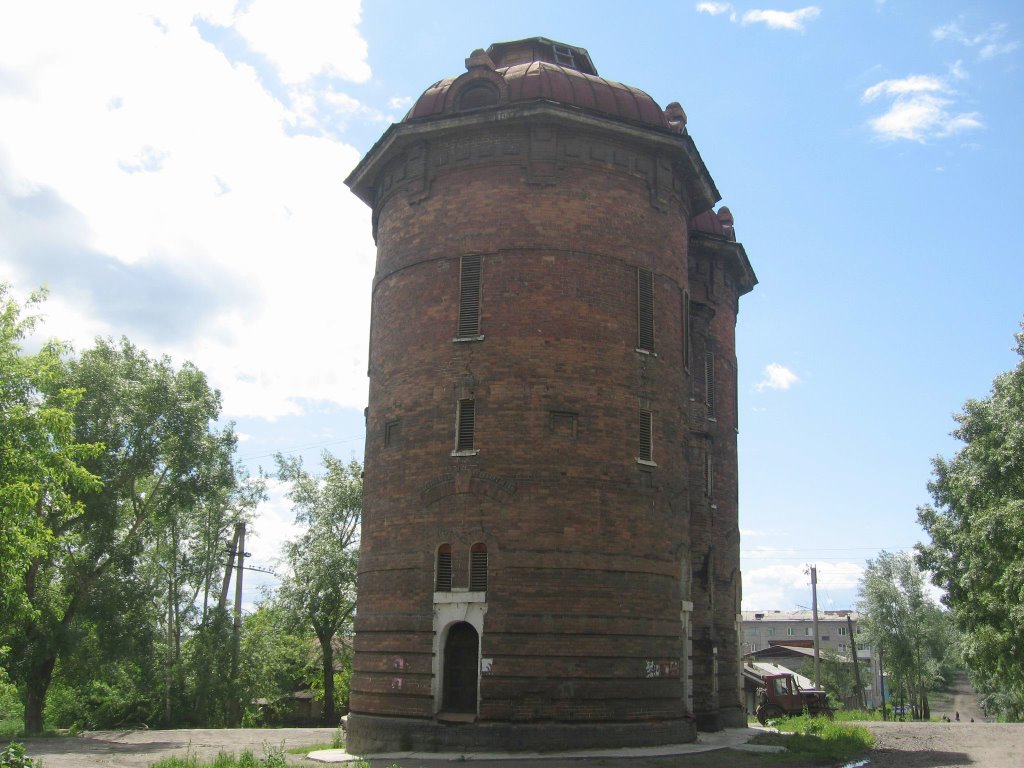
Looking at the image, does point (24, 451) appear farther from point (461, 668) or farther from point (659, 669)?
point (659, 669)

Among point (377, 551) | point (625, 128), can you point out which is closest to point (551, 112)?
point (625, 128)

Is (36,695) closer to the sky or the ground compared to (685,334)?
closer to the ground

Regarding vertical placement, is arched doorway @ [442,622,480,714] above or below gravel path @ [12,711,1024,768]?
above

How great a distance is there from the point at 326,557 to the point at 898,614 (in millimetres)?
37102

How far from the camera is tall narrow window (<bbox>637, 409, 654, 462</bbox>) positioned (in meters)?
21.2

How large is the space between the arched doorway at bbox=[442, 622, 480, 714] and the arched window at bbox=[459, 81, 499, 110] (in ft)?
39.2

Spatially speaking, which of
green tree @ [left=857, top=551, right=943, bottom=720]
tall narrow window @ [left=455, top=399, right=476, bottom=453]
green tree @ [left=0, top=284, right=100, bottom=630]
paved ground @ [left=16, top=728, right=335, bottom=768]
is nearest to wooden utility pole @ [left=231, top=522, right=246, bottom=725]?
paved ground @ [left=16, top=728, right=335, bottom=768]

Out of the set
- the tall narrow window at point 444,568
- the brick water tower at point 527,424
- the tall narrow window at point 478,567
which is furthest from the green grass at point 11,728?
the tall narrow window at point 478,567

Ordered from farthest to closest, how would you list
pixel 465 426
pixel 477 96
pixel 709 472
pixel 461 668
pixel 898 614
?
pixel 898 614, pixel 709 472, pixel 477 96, pixel 465 426, pixel 461 668

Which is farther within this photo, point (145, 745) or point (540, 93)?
point (145, 745)

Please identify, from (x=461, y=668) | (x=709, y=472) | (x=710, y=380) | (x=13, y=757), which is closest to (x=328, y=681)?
(x=709, y=472)

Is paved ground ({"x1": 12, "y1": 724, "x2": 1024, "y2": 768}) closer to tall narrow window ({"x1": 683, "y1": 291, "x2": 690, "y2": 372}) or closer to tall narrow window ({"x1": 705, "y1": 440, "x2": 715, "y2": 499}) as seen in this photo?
tall narrow window ({"x1": 705, "y1": 440, "x2": 715, "y2": 499})

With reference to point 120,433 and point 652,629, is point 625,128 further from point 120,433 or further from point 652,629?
point 120,433

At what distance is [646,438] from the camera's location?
70.1ft
